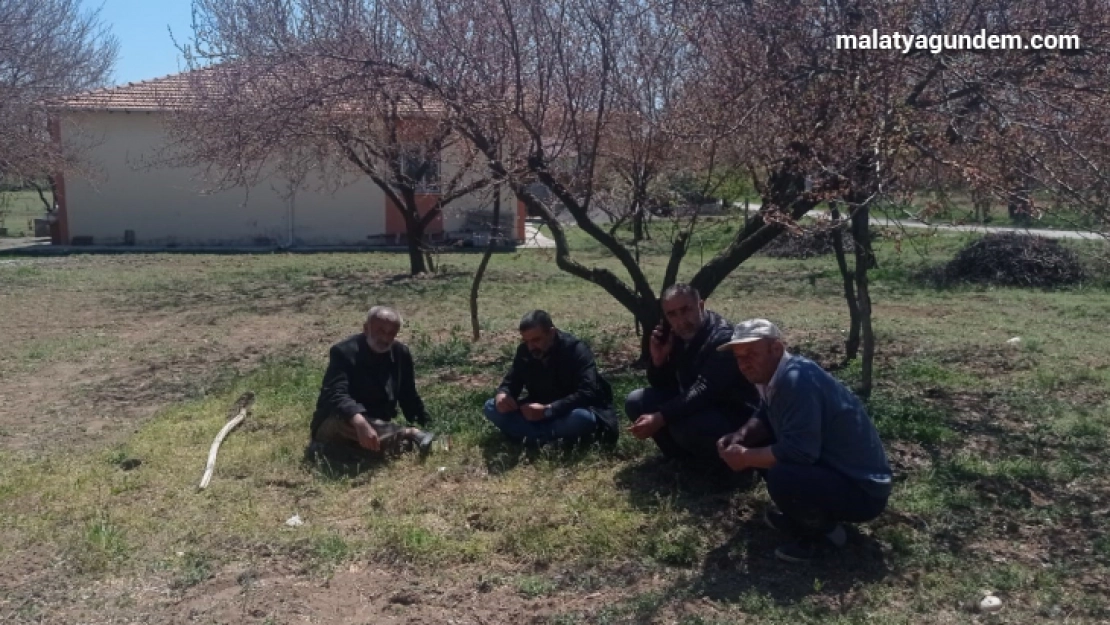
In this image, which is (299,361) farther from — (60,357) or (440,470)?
(440,470)

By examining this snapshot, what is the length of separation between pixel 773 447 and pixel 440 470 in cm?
217

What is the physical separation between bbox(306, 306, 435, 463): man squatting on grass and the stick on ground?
0.56 metres

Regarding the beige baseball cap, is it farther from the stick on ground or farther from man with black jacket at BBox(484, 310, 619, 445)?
the stick on ground

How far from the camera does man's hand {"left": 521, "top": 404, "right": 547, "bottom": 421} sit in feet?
20.5

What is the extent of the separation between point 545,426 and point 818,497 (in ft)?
6.70

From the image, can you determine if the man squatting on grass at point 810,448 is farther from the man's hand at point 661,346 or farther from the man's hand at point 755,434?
the man's hand at point 661,346

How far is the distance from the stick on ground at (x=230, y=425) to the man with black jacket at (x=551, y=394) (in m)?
1.59

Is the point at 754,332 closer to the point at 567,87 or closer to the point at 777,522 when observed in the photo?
the point at 777,522

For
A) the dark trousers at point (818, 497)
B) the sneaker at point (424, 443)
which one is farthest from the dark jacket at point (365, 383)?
the dark trousers at point (818, 497)

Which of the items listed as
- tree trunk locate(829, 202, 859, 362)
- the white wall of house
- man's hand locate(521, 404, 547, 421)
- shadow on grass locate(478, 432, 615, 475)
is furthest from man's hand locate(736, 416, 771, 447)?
the white wall of house

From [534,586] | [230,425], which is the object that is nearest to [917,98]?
[534,586]

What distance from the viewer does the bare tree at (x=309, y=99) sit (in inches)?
348

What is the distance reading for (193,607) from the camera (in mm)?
4633

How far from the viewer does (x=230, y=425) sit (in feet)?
24.3
